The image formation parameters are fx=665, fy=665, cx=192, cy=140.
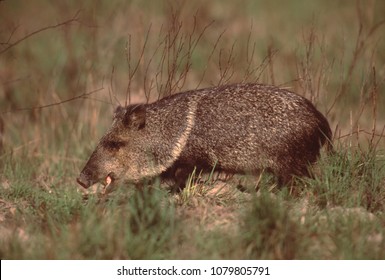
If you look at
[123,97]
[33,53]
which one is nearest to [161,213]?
[123,97]

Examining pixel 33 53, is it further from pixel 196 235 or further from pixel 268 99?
pixel 196 235

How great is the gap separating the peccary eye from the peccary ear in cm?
15

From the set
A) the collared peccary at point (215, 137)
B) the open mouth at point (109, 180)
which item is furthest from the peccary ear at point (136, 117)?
the open mouth at point (109, 180)

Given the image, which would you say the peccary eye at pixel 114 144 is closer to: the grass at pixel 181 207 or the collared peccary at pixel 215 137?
the collared peccary at pixel 215 137

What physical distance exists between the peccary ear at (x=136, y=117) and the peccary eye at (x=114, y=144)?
5.8 inches

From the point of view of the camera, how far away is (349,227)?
405 centimetres

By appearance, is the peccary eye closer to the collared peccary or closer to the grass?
the collared peccary

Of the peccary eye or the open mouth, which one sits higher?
the peccary eye

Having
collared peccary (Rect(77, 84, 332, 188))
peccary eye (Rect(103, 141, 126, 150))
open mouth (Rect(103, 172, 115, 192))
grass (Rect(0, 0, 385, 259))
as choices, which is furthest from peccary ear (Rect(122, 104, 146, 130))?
open mouth (Rect(103, 172, 115, 192))

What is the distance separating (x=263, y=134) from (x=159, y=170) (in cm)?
84

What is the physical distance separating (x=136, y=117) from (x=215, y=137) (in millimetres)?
637

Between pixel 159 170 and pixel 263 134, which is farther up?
pixel 263 134

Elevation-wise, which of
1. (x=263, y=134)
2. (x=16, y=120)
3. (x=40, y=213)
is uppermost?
(x=263, y=134)

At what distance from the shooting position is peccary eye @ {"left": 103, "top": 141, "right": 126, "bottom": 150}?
16.9 feet
